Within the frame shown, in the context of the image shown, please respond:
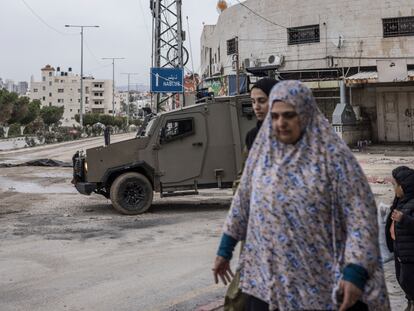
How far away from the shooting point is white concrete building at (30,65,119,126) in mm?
139375

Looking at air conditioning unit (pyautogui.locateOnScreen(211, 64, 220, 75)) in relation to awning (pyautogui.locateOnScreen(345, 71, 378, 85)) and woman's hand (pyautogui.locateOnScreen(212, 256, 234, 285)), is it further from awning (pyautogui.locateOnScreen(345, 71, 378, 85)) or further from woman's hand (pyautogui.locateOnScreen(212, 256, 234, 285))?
woman's hand (pyautogui.locateOnScreen(212, 256, 234, 285))

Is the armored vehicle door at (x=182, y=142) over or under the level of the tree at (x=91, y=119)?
under

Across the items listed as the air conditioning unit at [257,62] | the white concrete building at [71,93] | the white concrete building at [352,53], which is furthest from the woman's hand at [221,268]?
the white concrete building at [71,93]

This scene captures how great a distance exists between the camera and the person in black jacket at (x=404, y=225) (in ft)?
12.3

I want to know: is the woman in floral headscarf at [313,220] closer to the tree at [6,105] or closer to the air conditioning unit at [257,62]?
the air conditioning unit at [257,62]

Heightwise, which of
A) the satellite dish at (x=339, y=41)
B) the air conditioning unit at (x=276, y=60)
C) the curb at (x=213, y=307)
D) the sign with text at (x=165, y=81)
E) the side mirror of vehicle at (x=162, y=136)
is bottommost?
the curb at (x=213, y=307)

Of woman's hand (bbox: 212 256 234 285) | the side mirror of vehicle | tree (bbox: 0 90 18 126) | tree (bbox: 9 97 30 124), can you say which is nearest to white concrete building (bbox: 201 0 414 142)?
the side mirror of vehicle

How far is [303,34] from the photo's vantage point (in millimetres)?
27703

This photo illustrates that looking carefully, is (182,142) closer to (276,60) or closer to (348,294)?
(348,294)

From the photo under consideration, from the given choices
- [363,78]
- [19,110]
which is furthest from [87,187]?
[19,110]

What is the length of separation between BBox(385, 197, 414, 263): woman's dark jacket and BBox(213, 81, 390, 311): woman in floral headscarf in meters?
1.69

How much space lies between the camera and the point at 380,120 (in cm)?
2630

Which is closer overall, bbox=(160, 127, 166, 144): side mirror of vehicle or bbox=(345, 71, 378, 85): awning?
bbox=(160, 127, 166, 144): side mirror of vehicle

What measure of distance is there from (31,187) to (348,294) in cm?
1431
